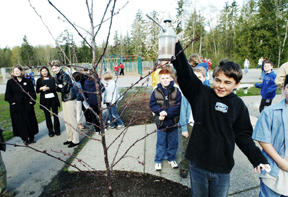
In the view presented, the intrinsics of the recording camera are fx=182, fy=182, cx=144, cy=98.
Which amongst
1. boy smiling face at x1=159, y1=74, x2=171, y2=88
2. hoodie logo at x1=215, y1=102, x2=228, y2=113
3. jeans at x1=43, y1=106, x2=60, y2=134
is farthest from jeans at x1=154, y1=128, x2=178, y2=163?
jeans at x1=43, y1=106, x2=60, y2=134

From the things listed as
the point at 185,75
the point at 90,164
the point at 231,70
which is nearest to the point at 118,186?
the point at 90,164

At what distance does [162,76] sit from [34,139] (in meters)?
3.97

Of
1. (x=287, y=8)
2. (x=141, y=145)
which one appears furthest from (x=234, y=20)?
(x=141, y=145)

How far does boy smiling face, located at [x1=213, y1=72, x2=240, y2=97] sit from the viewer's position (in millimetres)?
1643

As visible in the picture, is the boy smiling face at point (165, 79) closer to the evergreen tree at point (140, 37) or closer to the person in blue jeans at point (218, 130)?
the person in blue jeans at point (218, 130)

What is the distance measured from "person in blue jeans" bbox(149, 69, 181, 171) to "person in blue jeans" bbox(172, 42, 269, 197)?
1.21 meters

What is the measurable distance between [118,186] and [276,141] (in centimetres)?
205

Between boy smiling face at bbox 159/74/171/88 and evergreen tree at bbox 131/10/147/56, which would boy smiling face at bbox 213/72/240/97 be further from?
evergreen tree at bbox 131/10/147/56

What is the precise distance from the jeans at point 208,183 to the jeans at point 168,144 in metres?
1.32

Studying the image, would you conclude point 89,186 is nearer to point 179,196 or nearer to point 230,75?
point 179,196

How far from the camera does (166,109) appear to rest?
10.0 ft

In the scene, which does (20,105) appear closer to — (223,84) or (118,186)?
(118,186)

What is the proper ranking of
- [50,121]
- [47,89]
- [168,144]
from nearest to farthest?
[168,144] < [47,89] < [50,121]

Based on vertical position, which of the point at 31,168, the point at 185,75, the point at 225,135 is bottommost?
the point at 31,168
